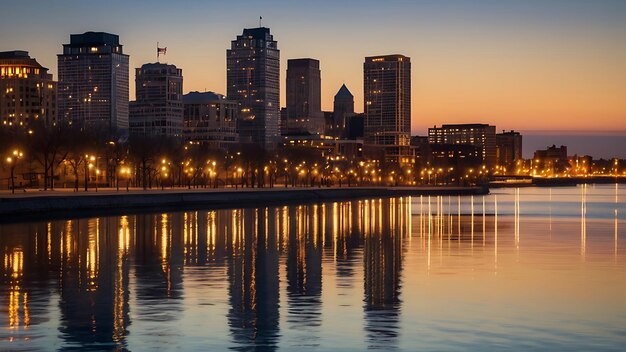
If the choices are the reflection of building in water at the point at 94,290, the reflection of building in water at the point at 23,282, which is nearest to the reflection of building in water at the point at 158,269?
the reflection of building in water at the point at 94,290

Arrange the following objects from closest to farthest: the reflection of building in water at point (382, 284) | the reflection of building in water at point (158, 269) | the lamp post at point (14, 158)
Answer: the reflection of building in water at point (382, 284)
the reflection of building in water at point (158, 269)
the lamp post at point (14, 158)

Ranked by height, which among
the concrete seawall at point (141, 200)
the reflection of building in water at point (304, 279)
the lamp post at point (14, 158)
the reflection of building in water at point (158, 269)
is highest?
the lamp post at point (14, 158)

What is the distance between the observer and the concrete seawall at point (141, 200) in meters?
64.2

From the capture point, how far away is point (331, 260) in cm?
3447

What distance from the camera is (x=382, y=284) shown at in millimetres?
27203

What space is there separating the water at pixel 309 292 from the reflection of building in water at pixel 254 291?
5 cm

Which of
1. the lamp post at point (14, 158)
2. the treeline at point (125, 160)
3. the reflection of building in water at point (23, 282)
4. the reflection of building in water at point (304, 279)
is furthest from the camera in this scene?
the treeline at point (125, 160)

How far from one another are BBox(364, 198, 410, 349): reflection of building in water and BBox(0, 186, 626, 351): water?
0.23 ft

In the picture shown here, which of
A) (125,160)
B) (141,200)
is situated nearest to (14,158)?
(125,160)

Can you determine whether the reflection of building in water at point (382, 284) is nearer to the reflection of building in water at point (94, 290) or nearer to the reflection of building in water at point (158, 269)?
the reflection of building in water at point (158, 269)

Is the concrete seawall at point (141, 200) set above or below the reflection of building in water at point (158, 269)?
above

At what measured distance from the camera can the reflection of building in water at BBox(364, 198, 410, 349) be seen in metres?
19.2

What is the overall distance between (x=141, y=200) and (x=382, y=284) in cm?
5554

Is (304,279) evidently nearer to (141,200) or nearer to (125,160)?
(141,200)
